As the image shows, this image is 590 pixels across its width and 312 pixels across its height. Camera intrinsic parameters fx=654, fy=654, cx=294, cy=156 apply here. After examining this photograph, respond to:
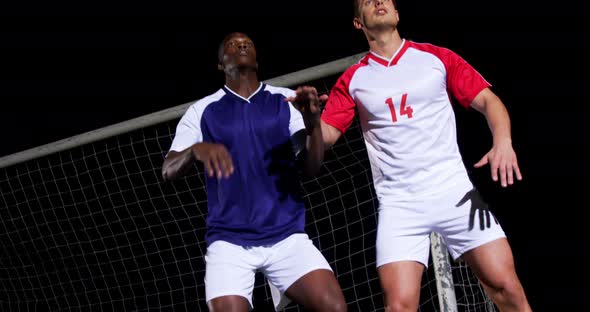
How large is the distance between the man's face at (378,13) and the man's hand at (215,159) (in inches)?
33.7

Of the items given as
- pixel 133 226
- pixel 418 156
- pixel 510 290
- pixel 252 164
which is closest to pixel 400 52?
pixel 418 156

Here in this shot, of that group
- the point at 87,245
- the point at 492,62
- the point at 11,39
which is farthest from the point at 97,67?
the point at 492,62

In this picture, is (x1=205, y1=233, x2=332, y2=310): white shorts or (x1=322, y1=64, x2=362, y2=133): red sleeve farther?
(x1=322, y1=64, x2=362, y2=133): red sleeve

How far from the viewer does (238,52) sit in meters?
2.80

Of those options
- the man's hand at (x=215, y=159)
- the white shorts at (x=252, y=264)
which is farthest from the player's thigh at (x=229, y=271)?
→ the man's hand at (x=215, y=159)

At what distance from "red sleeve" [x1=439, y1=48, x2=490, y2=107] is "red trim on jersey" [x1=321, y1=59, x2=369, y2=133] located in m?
0.34

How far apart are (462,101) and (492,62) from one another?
3367mm

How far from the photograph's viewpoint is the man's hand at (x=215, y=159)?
2.19 m

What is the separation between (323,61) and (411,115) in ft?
11.7

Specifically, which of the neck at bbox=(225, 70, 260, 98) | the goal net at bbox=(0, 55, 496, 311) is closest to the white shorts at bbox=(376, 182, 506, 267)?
the neck at bbox=(225, 70, 260, 98)

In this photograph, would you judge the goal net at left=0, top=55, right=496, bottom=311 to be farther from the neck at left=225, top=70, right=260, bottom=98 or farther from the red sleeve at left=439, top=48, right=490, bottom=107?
the red sleeve at left=439, top=48, right=490, bottom=107

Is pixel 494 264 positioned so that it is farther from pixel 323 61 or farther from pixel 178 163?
pixel 323 61

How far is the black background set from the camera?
5.65 meters

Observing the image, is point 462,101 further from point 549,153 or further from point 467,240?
point 549,153
